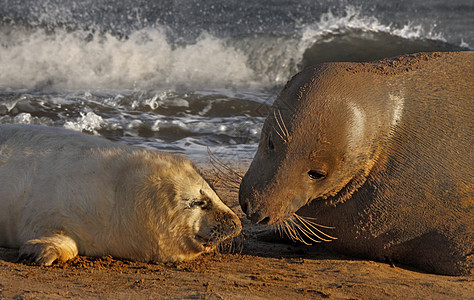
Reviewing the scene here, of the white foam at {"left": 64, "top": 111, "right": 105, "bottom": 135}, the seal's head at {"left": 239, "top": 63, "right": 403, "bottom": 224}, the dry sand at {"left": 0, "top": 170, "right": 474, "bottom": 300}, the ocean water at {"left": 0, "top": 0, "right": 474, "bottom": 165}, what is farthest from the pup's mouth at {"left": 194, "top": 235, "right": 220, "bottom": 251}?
the white foam at {"left": 64, "top": 111, "right": 105, "bottom": 135}

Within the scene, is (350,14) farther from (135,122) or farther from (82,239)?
(82,239)

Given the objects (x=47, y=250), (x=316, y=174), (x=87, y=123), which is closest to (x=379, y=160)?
(x=316, y=174)

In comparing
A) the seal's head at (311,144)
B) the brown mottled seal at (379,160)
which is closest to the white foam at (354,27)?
the brown mottled seal at (379,160)

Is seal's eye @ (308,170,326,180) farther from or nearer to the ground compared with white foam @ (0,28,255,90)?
farther from the ground

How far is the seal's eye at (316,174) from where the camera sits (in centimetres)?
371

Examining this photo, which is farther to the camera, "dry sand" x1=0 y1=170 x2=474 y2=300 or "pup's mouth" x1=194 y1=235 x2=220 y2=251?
"pup's mouth" x1=194 y1=235 x2=220 y2=251

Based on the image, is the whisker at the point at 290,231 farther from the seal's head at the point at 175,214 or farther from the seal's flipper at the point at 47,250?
the seal's flipper at the point at 47,250

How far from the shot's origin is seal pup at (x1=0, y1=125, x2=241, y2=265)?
4.16m

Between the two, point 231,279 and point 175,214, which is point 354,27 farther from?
point 231,279

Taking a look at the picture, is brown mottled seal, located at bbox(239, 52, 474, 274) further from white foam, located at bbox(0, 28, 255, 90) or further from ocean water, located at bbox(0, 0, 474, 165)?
white foam, located at bbox(0, 28, 255, 90)

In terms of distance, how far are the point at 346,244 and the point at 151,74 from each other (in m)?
8.78

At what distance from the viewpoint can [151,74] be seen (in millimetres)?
12586

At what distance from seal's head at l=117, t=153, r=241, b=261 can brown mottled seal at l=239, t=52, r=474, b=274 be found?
0.57 m

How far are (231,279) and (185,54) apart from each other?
10398 millimetres
